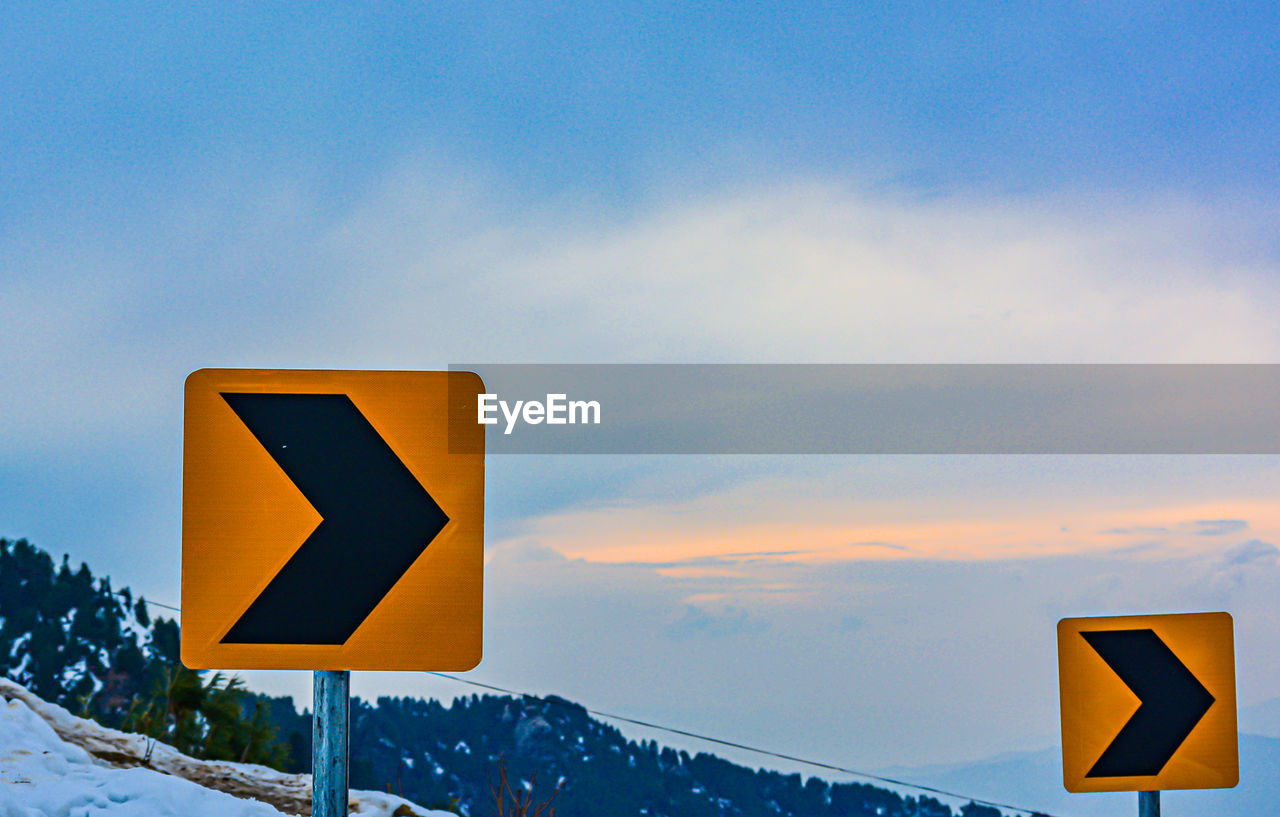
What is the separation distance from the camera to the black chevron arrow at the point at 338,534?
2.67 m

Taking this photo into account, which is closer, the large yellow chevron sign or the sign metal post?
the large yellow chevron sign

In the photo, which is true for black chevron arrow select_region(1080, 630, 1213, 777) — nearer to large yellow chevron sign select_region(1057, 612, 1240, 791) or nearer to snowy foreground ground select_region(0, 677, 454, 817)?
large yellow chevron sign select_region(1057, 612, 1240, 791)

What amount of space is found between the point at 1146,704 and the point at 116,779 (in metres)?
7.76

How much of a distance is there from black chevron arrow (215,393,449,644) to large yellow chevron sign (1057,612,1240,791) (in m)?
4.15

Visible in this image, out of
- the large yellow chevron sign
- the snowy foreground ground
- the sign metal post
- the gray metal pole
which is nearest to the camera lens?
the gray metal pole

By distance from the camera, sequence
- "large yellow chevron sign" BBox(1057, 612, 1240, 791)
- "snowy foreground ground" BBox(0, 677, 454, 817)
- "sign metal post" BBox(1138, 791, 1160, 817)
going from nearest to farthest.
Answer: "large yellow chevron sign" BBox(1057, 612, 1240, 791) < "sign metal post" BBox(1138, 791, 1160, 817) < "snowy foreground ground" BBox(0, 677, 454, 817)

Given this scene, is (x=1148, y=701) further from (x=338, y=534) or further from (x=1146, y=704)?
(x=338, y=534)

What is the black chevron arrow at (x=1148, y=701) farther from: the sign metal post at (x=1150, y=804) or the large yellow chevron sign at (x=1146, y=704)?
the sign metal post at (x=1150, y=804)

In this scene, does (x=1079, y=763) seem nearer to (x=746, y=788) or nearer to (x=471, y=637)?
(x=471, y=637)

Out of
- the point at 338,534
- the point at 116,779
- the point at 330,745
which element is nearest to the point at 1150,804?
the point at 330,745

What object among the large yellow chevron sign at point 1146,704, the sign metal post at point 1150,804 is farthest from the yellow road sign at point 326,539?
the sign metal post at point 1150,804

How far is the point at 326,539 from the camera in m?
2.67

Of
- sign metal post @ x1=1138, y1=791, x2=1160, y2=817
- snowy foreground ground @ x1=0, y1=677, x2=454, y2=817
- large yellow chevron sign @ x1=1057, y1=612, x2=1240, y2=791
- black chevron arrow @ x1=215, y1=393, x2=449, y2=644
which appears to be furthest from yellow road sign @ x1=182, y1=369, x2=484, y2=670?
snowy foreground ground @ x1=0, y1=677, x2=454, y2=817

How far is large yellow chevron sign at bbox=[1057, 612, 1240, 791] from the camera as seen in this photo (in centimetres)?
531
